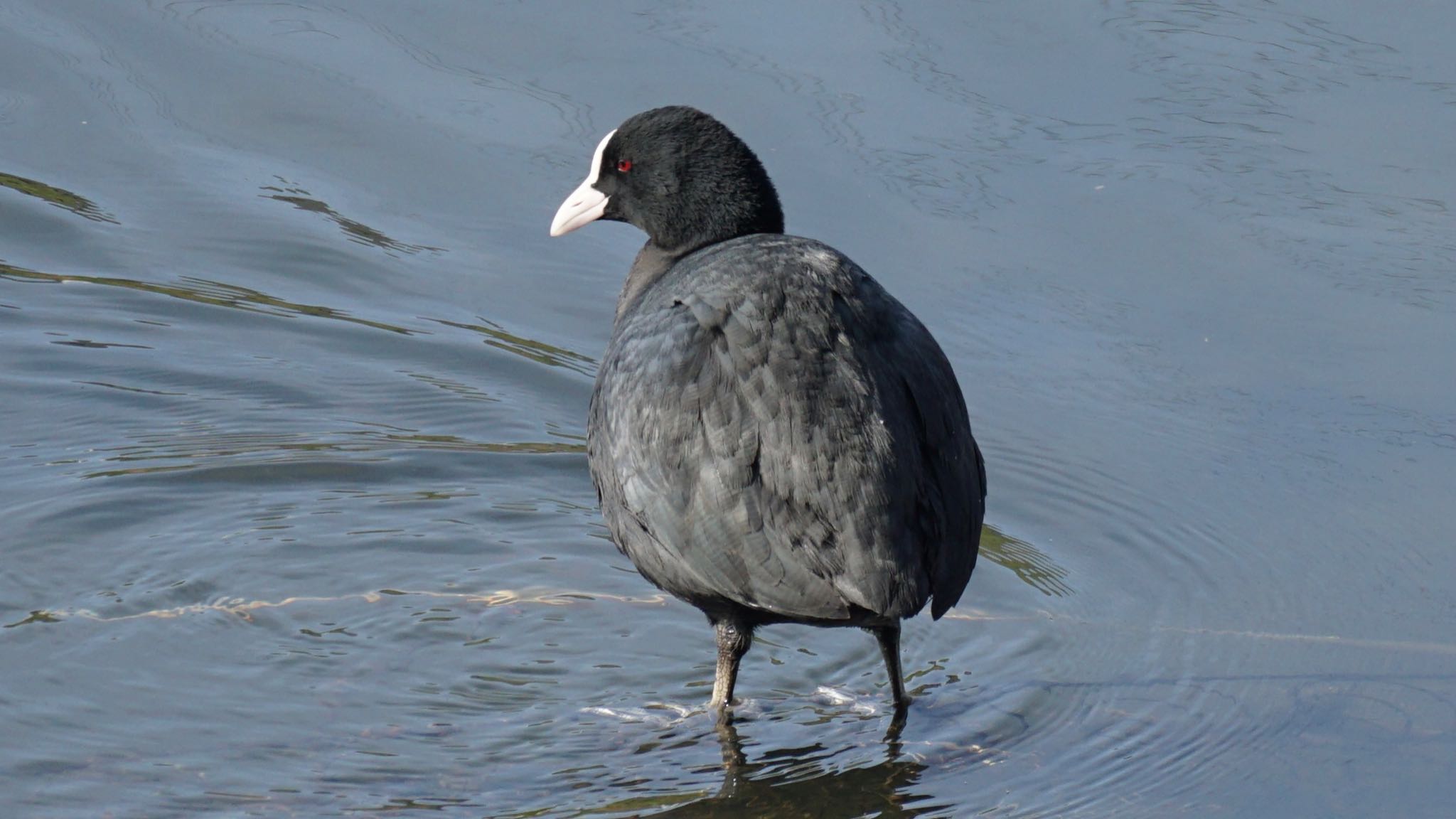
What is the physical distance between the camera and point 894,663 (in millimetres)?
4180

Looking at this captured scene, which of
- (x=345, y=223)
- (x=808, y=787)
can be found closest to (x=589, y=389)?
(x=345, y=223)

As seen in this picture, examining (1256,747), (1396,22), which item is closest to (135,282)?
(1256,747)

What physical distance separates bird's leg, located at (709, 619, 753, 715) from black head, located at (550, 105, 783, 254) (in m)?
1.12

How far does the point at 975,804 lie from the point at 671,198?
70.6 inches

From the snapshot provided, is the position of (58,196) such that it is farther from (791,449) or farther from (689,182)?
(791,449)

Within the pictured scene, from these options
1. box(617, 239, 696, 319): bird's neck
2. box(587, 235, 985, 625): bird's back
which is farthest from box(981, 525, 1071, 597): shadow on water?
box(617, 239, 696, 319): bird's neck

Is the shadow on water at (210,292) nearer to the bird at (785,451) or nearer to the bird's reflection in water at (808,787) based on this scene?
the bird at (785,451)

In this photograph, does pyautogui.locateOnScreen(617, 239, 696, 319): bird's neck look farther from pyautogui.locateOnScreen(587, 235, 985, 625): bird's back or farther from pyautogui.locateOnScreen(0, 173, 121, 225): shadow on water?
pyautogui.locateOnScreen(0, 173, 121, 225): shadow on water

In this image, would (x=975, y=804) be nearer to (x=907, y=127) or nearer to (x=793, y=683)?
(x=793, y=683)

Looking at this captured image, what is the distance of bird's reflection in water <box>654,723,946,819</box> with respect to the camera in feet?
12.5

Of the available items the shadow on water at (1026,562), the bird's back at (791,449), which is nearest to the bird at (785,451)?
the bird's back at (791,449)

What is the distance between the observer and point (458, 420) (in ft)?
18.5

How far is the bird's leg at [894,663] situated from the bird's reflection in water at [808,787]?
0.41 ft

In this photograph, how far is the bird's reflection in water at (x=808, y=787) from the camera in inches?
150
